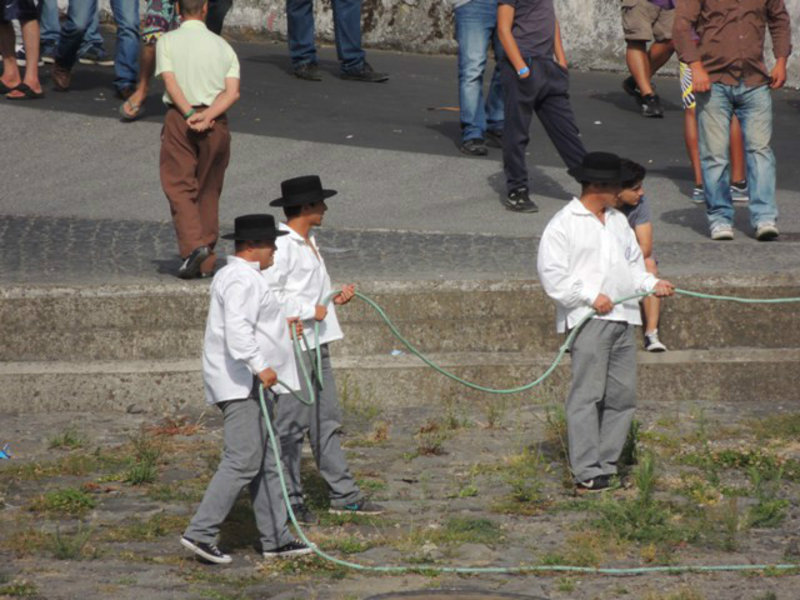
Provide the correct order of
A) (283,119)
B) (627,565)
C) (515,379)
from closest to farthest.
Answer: (627,565) → (515,379) → (283,119)

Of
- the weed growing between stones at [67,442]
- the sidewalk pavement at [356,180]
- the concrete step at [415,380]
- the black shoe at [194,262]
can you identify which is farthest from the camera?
the sidewalk pavement at [356,180]

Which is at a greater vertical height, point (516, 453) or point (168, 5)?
point (168, 5)

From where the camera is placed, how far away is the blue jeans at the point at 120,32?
13.3 m

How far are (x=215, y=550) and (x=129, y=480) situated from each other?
117cm

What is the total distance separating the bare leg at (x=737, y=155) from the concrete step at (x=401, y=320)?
7.52 feet

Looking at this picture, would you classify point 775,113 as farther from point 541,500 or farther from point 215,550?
point 215,550

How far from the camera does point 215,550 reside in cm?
657

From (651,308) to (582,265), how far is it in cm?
171

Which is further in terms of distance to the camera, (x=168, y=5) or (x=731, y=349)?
(x=168, y=5)

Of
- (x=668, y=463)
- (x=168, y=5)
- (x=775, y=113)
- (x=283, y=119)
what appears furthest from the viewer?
(x=775, y=113)

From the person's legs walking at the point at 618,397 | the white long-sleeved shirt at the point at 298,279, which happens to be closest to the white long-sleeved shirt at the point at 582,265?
the person's legs walking at the point at 618,397

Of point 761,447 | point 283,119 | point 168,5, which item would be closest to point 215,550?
point 761,447

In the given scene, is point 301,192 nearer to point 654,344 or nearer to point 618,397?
point 618,397

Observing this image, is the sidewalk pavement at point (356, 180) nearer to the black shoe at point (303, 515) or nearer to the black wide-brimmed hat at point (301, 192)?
the black wide-brimmed hat at point (301, 192)
